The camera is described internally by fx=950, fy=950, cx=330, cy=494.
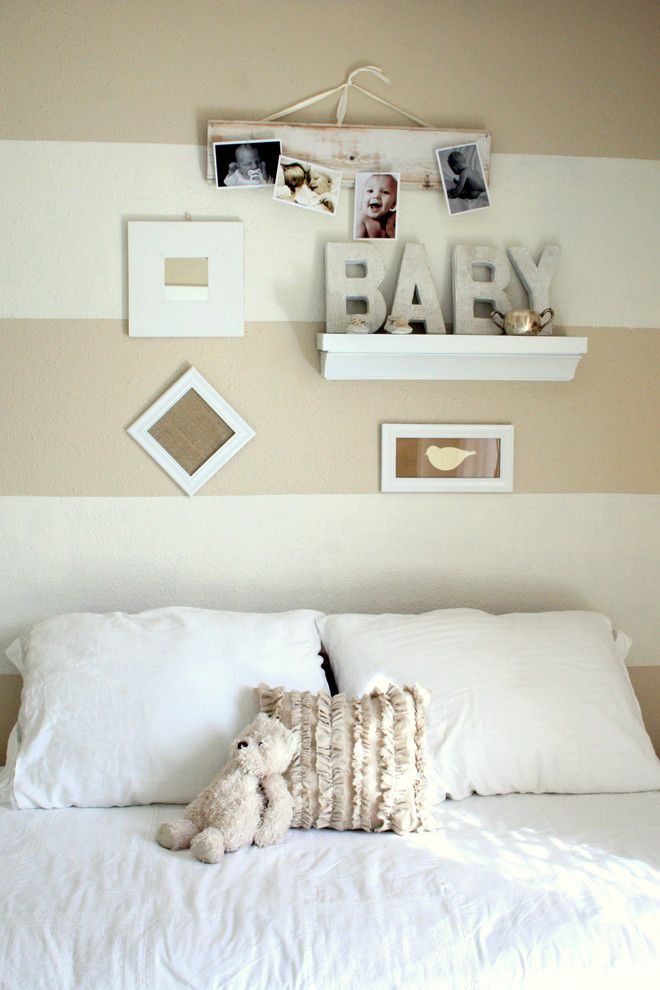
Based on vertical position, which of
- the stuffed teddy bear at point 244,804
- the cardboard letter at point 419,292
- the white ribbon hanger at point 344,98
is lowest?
the stuffed teddy bear at point 244,804

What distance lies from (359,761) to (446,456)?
3.10 feet

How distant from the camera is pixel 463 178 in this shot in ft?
8.36

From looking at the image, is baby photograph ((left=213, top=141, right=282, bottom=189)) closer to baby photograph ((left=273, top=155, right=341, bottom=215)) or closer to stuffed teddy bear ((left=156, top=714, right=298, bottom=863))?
baby photograph ((left=273, top=155, right=341, bottom=215))

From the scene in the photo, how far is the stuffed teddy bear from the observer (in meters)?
1.88

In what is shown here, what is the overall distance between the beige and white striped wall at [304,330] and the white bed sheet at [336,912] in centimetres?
83

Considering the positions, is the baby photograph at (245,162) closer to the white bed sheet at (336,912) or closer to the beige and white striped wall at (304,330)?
the beige and white striped wall at (304,330)

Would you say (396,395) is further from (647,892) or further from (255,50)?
(647,892)

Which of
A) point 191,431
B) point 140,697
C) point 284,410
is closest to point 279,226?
point 284,410

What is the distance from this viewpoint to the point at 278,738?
6.59 ft

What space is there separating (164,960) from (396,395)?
5.05 ft

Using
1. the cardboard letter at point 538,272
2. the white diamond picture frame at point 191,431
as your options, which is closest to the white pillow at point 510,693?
the white diamond picture frame at point 191,431

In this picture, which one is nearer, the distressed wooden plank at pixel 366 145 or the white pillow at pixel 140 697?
the white pillow at pixel 140 697

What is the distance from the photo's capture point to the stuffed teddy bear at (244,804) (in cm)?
188

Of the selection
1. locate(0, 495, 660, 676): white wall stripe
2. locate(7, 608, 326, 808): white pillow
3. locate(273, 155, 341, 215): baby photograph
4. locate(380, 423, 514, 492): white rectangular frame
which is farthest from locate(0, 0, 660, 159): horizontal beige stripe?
locate(7, 608, 326, 808): white pillow
